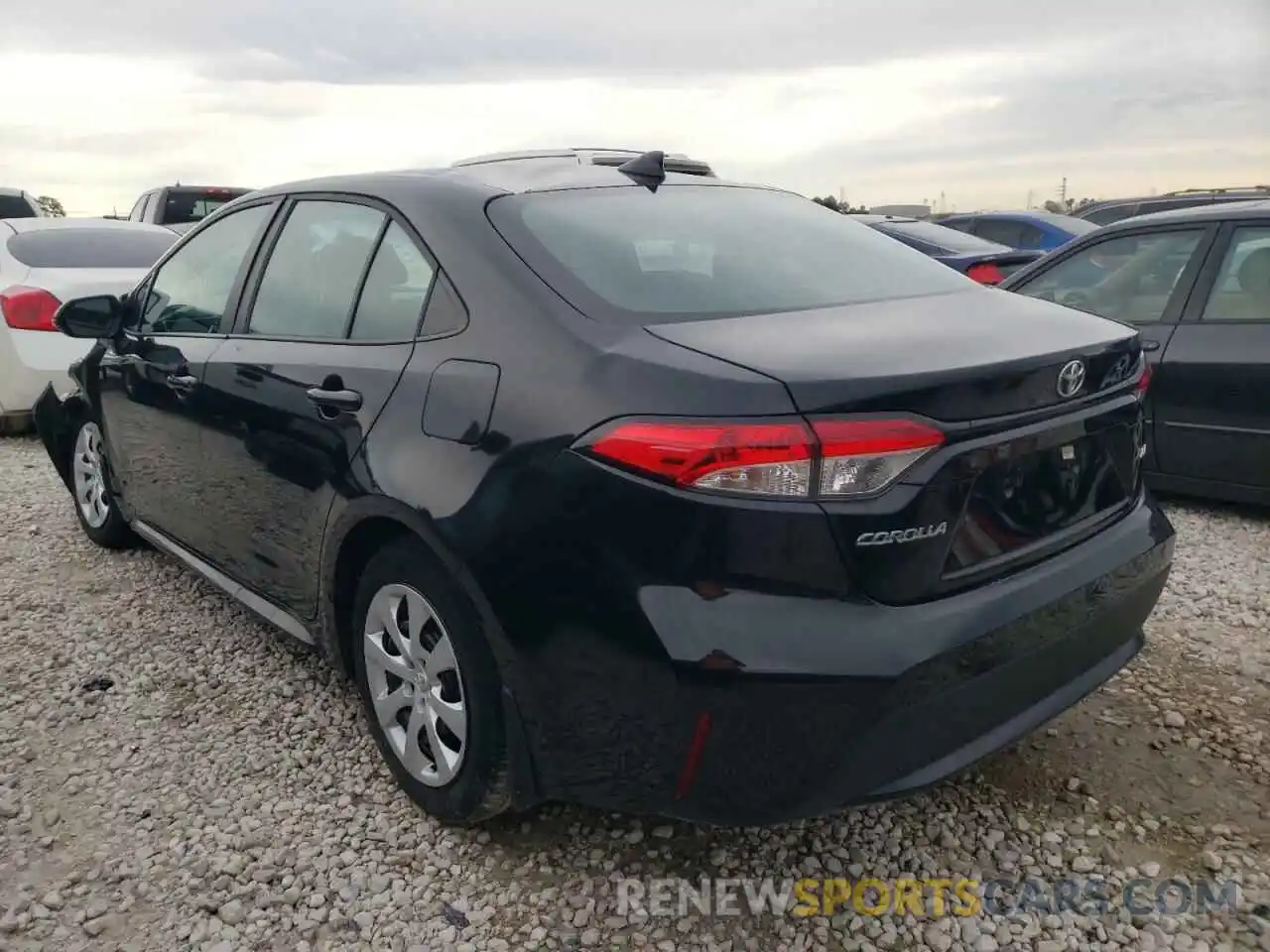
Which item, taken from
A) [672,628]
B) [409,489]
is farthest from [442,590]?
[672,628]

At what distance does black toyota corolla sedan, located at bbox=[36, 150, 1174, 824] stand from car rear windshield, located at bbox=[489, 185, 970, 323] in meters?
0.01

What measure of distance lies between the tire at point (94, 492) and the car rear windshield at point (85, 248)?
8.97 feet

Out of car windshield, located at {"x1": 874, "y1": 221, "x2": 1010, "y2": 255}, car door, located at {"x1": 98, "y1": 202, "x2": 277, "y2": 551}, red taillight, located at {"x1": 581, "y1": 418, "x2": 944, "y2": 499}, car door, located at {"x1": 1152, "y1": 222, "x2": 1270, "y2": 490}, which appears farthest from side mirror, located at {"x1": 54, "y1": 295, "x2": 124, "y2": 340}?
car windshield, located at {"x1": 874, "y1": 221, "x2": 1010, "y2": 255}

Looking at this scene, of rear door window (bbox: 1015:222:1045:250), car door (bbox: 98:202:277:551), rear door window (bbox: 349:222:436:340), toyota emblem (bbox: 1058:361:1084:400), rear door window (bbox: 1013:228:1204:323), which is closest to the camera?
toyota emblem (bbox: 1058:361:1084:400)

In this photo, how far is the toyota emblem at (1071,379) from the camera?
2090 mm

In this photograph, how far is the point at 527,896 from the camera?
2277mm

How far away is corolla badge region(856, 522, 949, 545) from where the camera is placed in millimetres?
1821

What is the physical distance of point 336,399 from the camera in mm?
2547

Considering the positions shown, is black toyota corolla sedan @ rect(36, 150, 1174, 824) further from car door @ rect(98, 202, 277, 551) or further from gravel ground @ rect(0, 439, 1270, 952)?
car door @ rect(98, 202, 277, 551)

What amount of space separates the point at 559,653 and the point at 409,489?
551mm

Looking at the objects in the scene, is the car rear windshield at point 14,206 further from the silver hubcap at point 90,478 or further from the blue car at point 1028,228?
the blue car at point 1028,228

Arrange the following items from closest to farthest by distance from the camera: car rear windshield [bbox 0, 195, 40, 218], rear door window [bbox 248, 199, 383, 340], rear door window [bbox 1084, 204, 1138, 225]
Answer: rear door window [bbox 248, 199, 383, 340], car rear windshield [bbox 0, 195, 40, 218], rear door window [bbox 1084, 204, 1138, 225]

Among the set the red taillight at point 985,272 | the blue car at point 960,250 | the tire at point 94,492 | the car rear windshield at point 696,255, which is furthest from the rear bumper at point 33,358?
the red taillight at point 985,272

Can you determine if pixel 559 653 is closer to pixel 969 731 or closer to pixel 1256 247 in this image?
pixel 969 731
